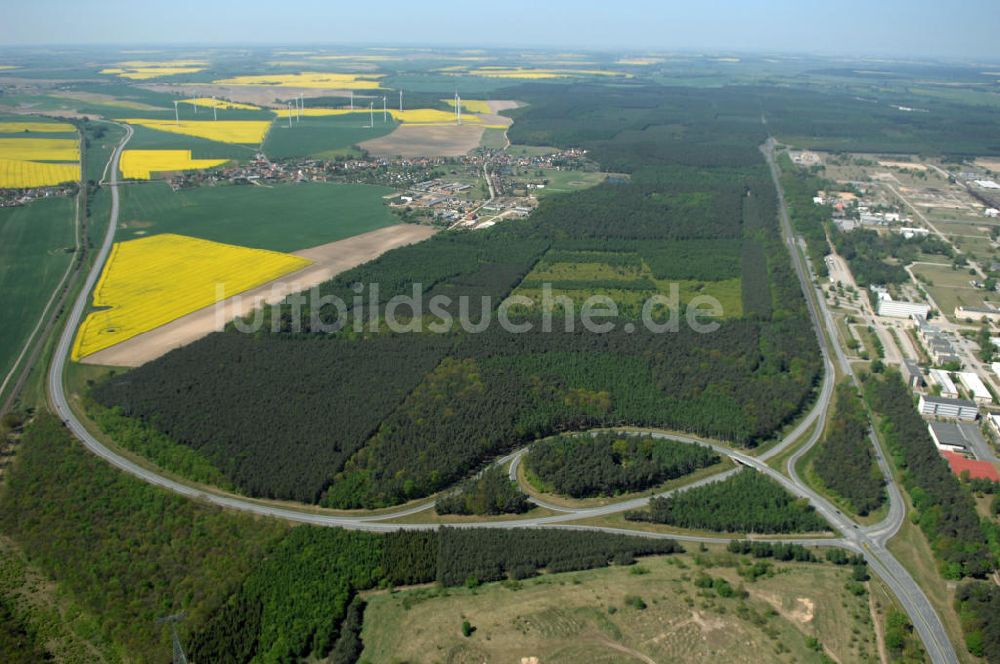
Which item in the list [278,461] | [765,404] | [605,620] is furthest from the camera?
[765,404]

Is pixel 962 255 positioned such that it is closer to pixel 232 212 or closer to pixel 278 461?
pixel 278 461

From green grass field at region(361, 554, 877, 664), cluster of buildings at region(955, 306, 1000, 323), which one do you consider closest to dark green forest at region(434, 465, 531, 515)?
green grass field at region(361, 554, 877, 664)

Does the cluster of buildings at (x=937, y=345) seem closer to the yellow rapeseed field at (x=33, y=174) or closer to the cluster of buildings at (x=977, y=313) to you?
the cluster of buildings at (x=977, y=313)

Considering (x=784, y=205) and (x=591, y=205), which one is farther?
(x=784, y=205)

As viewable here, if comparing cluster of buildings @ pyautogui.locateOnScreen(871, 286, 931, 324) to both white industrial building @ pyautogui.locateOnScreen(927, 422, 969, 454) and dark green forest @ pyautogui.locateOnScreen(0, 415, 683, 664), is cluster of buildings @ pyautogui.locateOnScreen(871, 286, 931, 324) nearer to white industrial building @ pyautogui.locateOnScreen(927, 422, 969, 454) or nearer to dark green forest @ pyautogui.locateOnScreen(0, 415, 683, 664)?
white industrial building @ pyautogui.locateOnScreen(927, 422, 969, 454)

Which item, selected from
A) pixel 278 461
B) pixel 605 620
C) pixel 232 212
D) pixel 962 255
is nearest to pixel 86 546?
pixel 278 461

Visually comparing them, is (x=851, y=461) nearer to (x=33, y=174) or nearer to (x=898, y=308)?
(x=898, y=308)
